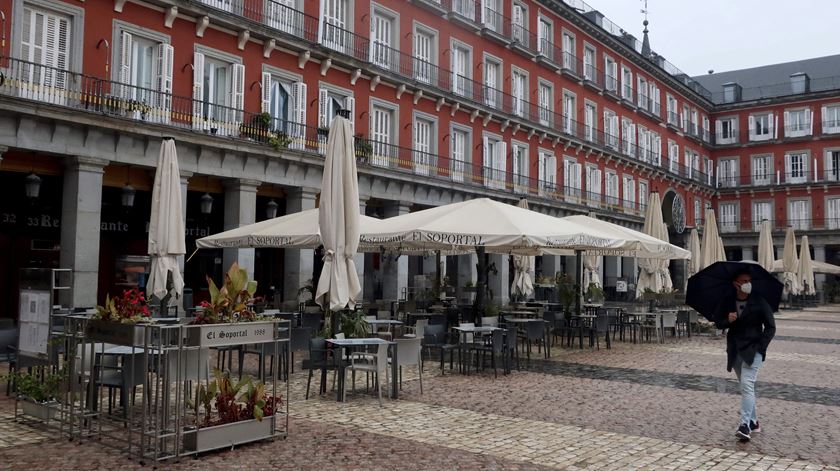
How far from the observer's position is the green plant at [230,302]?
645 cm

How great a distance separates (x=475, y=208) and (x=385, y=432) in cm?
596

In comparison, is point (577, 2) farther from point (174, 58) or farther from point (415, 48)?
point (174, 58)

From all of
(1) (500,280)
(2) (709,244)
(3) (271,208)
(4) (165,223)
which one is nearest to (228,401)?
(4) (165,223)

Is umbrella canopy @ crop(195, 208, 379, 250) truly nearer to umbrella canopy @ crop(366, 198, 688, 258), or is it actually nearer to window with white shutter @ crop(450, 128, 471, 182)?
umbrella canopy @ crop(366, 198, 688, 258)

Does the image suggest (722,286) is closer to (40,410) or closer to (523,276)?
(40,410)

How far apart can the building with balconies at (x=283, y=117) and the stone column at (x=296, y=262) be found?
4 cm

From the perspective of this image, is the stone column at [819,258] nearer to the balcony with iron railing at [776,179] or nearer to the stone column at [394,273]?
the balcony with iron railing at [776,179]

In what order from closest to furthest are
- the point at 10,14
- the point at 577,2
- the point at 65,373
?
the point at 65,373 → the point at 10,14 → the point at 577,2

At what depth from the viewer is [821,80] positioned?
5378 cm

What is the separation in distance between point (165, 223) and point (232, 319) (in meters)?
5.82

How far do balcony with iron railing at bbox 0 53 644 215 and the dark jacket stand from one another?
46.5ft

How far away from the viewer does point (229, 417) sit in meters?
6.44

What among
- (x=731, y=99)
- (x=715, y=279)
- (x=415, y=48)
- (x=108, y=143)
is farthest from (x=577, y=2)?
(x=715, y=279)

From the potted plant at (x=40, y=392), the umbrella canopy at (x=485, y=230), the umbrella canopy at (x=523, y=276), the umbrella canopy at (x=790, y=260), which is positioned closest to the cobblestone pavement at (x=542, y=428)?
the potted plant at (x=40, y=392)
